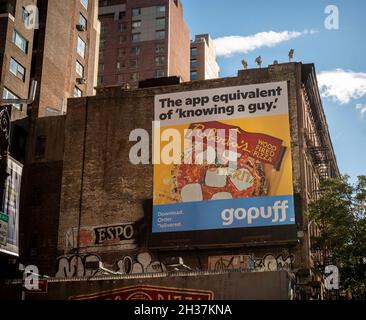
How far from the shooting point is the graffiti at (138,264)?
122 ft

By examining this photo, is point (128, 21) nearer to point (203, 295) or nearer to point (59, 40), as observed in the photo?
point (59, 40)

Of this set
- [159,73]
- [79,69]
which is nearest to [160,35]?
[159,73]

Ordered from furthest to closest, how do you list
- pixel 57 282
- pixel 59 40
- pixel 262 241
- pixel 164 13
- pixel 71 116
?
pixel 164 13
pixel 59 40
pixel 71 116
pixel 262 241
pixel 57 282

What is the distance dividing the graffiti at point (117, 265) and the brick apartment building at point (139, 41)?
58092 millimetres

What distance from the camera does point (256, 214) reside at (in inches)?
1411

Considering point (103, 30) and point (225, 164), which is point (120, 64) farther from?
point (225, 164)

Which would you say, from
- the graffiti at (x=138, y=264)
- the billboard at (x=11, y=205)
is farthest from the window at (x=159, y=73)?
the billboard at (x=11, y=205)

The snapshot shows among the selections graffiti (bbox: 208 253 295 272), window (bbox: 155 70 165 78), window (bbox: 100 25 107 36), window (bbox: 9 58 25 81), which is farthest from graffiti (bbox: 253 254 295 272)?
window (bbox: 100 25 107 36)

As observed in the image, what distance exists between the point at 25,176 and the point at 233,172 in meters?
16.2

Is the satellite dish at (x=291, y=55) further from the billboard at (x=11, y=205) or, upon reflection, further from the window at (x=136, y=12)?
the window at (x=136, y=12)

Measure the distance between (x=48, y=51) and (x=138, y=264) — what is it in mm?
24780

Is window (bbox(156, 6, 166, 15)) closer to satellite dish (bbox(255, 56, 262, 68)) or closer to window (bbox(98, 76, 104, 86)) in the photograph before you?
window (bbox(98, 76, 104, 86))

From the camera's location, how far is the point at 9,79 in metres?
48.5

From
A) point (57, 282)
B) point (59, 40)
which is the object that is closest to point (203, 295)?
point (57, 282)
